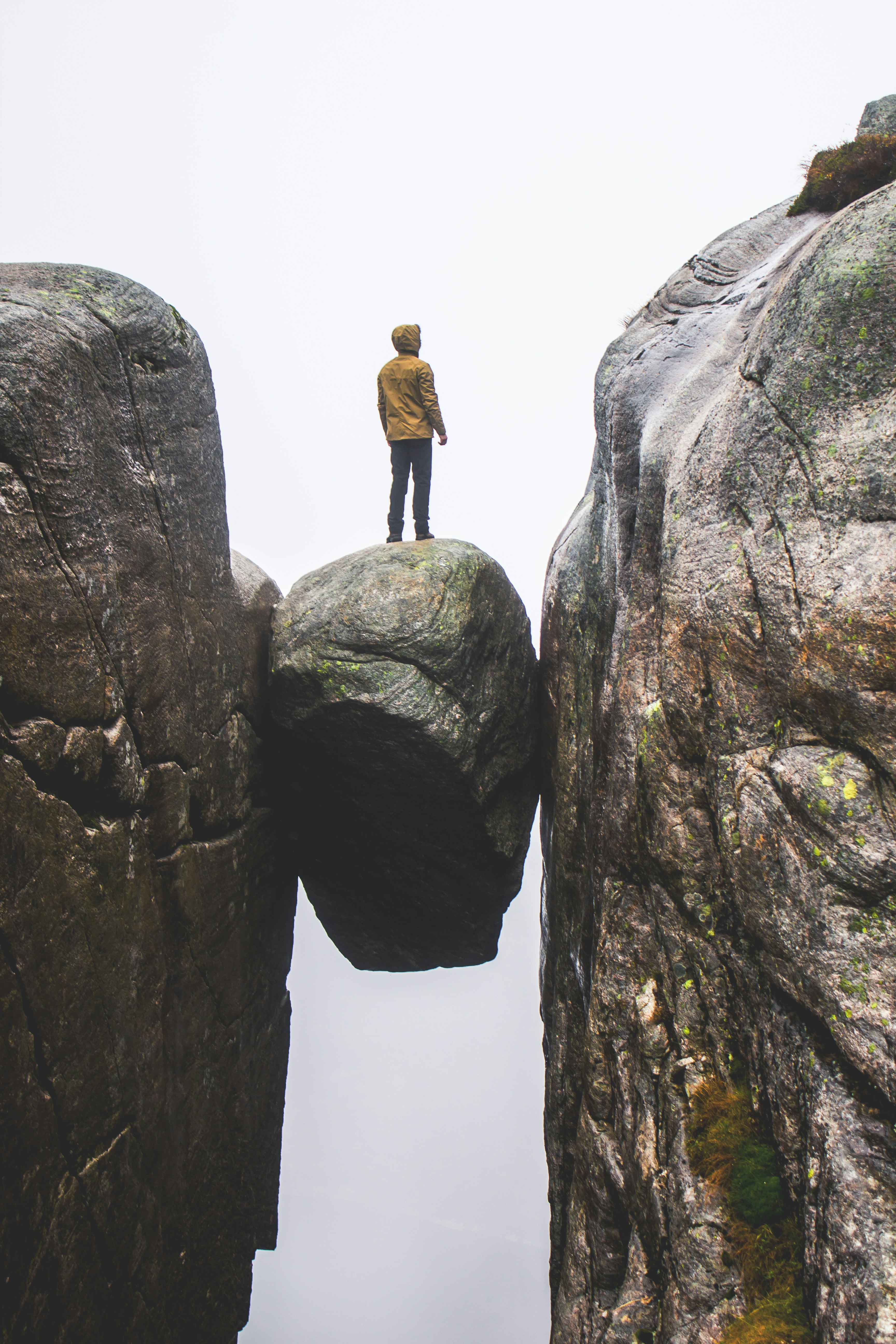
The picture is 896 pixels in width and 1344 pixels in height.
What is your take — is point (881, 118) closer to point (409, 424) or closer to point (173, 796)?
point (409, 424)

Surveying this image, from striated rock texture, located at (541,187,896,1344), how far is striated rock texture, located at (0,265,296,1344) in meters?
4.61

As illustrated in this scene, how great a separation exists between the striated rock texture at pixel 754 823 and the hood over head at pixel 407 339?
18.0 feet

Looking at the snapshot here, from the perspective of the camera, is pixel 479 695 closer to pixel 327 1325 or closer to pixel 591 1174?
pixel 591 1174

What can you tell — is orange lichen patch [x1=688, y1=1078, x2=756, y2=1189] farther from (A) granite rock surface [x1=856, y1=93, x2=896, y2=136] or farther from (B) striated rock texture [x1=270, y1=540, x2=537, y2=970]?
(A) granite rock surface [x1=856, y1=93, x2=896, y2=136]

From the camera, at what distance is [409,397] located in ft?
42.9

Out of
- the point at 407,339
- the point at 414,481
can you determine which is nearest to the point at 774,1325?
the point at 414,481

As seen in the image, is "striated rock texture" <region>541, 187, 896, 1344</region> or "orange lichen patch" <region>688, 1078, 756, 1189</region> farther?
"orange lichen patch" <region>688, 1078, 756, 1189</region>

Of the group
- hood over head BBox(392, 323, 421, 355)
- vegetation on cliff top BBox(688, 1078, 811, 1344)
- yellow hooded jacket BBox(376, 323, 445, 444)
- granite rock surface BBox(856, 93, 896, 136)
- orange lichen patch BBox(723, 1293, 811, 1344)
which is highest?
granite rock surface BBox(856, 93, 896, 136)

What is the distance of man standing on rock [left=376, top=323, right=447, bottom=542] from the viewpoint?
1302 cm

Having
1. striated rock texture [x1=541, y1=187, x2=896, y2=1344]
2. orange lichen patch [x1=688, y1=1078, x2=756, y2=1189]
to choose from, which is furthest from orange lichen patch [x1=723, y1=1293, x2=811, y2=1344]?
orange lichen patch [x1=688, y1=1078, x2=756, y2=1189]

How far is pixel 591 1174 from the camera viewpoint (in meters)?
7.63

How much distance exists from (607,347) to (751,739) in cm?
744

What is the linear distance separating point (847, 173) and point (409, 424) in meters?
6.90

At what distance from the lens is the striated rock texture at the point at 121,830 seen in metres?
6.62
